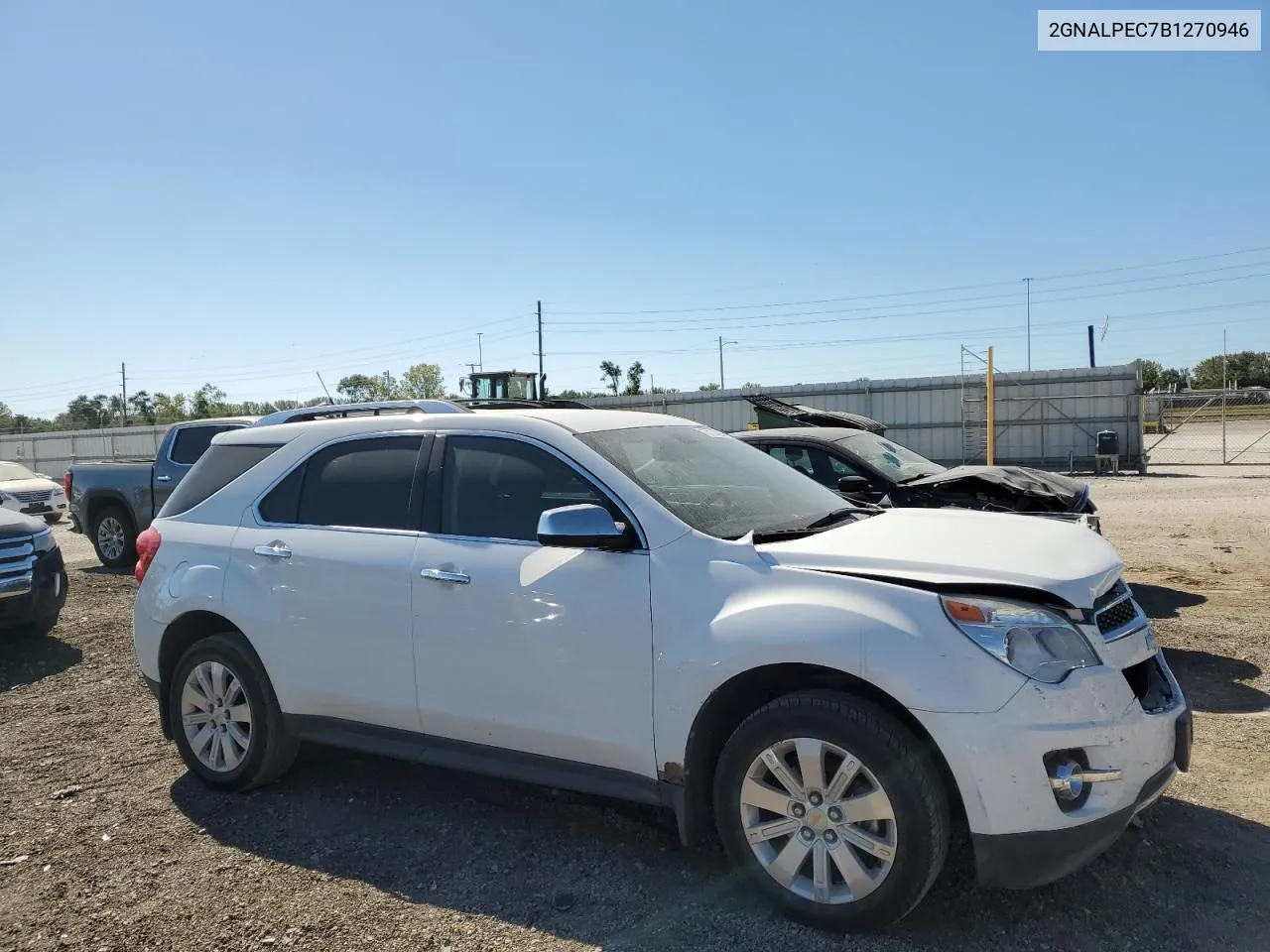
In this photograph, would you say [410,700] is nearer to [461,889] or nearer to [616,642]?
[461,889]

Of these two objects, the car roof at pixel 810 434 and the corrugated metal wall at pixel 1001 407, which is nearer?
the car roof at pixel 810 434

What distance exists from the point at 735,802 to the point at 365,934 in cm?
136

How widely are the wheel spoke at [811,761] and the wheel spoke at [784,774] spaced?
43mm

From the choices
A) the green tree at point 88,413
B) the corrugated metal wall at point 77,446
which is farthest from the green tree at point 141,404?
the corrugated metal wall at point 77,446

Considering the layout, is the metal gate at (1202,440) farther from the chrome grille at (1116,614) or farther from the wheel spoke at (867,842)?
the wheel spoke at (867,842)

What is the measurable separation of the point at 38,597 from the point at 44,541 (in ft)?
1.59

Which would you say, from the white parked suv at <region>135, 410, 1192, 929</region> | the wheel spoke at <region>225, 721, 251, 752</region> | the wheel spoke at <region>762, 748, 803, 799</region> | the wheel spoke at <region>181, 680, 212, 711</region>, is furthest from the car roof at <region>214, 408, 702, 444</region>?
the wheel spoke at <region>762, 748, 803, 799</region>

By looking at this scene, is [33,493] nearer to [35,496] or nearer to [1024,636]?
[35,496]

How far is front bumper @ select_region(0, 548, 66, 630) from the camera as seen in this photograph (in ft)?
23.5

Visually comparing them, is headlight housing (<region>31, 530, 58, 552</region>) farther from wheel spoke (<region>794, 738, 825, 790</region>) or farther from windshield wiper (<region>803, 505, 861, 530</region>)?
wheel spoke (<region>794, 738, 825, 790</region>)

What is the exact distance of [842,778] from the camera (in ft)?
9.80

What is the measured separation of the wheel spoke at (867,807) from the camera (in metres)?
2.91

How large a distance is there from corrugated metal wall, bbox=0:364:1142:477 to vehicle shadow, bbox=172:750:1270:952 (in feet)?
77.6

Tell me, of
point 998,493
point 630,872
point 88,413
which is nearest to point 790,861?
point 630,872
